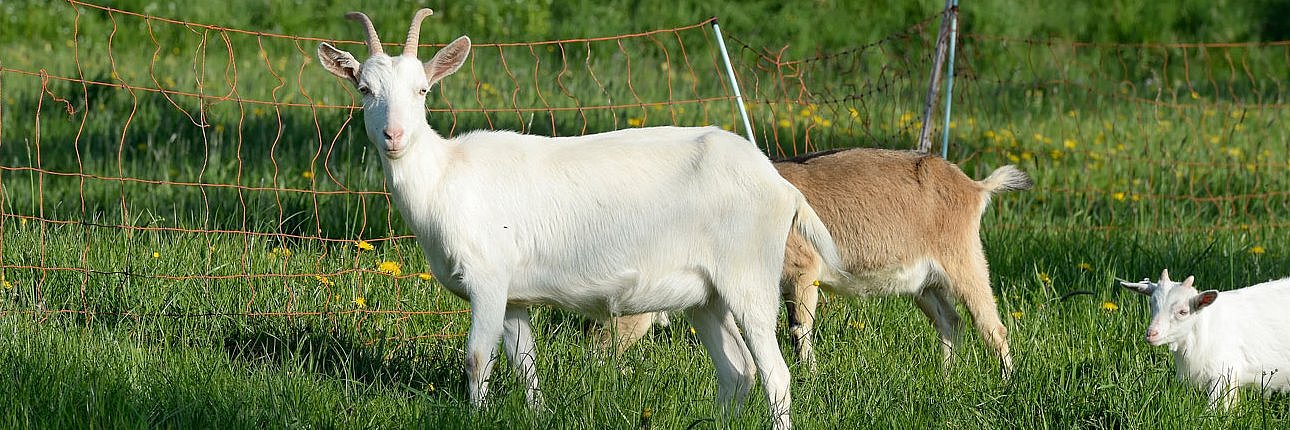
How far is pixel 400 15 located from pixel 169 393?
846 centimetres

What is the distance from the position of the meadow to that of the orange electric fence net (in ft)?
0.09

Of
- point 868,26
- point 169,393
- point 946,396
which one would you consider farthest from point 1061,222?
point 868,26

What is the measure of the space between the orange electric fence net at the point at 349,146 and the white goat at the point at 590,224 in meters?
1.18

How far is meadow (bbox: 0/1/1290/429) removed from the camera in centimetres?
423

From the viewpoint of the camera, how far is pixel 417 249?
20.0 feet

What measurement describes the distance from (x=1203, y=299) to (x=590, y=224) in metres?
2.14

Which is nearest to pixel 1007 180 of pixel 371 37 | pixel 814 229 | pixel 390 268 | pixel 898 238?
pixel 898 238

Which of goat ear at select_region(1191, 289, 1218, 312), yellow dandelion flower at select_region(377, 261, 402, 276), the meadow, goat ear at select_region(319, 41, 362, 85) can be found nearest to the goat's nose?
goat ear at select_region(319, 41, 362, 85)

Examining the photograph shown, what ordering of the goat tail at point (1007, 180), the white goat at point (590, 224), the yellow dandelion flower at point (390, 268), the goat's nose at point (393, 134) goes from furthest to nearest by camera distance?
1. the goat tail at point (1007, 180)
2. the yellow dandelion flower at point (390, 268)
3. the white goat at point (590, 224)
4. the goat's nose at point (393, 134)

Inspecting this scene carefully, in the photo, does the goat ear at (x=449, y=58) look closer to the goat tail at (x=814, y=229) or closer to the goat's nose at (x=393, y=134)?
the goat's nose at (x=393, y=134)

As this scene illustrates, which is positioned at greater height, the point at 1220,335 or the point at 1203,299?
the point at 1203,299

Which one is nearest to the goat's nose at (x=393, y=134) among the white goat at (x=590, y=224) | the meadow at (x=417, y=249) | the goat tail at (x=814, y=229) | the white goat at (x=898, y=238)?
the white goat at (x=590, y=224)

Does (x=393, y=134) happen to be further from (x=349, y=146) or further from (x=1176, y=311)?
(x=1176, y=311)

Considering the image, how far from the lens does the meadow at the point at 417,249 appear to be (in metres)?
4.23
